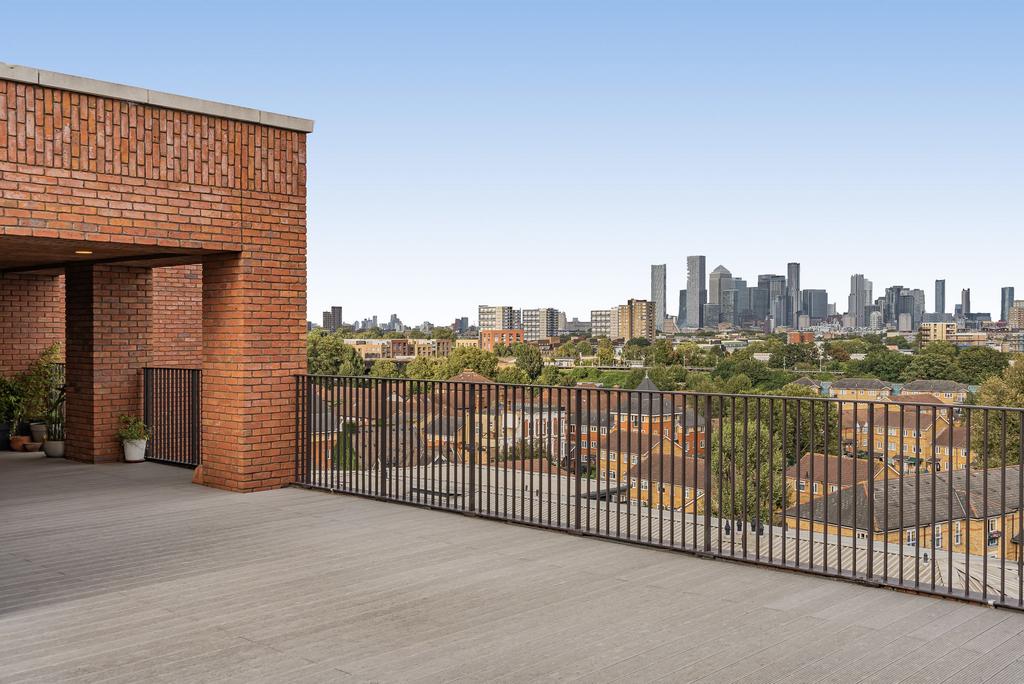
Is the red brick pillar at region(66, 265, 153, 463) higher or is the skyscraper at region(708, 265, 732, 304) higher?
the skyscraper at region(708, 265, 732, 304)

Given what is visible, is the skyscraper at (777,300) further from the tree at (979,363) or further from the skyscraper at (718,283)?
the tree at (979,363)

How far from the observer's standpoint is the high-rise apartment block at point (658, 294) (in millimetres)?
142625

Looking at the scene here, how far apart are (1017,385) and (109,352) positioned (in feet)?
221

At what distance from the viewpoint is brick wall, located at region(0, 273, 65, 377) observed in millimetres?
13703

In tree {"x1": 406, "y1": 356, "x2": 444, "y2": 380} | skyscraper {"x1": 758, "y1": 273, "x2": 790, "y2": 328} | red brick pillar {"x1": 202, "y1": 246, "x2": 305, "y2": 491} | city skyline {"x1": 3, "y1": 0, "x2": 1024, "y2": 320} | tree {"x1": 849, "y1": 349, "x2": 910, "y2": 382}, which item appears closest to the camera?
red brick pillar {"x1": 202, "y1": 246, "x2": 305, "y2": 491}

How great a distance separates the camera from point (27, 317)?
13.9m

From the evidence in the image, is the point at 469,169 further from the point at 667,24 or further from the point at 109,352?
the point at 109,352

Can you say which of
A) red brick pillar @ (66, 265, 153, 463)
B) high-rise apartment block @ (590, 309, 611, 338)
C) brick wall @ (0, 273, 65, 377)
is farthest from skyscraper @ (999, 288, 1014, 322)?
red brick pillar @ (66, 265, 153, 463)

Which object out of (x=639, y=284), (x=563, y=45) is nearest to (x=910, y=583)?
(x=563, y=45)

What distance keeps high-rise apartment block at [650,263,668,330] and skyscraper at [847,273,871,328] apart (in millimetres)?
33292

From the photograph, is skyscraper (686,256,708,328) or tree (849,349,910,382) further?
skyscraper (686,256,708,328)

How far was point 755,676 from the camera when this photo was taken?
13.3 feet

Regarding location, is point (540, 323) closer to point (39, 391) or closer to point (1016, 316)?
point (1016, 316)

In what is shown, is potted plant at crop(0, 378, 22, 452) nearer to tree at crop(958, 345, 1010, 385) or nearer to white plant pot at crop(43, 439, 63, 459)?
white plant pot at crop(43, 439, 63, 459)
